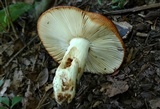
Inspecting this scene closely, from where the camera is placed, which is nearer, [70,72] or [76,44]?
[70,72]

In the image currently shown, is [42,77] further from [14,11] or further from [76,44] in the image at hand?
[14,11]

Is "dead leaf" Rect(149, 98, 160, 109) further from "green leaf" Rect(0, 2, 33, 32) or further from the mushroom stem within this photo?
"green leaf" Rect(0, 2, 33, 32)

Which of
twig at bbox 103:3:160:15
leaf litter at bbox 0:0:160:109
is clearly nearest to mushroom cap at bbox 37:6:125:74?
leaf litter at bbox 0:0:160:109

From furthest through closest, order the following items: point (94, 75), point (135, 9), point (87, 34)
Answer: point (135, 9)
point (94, 75)
point (87, 34)

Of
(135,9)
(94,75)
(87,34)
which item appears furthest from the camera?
(135,9)

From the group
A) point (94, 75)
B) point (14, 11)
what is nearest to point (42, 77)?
point (94, 75)

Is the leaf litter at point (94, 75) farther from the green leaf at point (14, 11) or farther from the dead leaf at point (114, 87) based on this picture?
the green leaf at point (14, 11)

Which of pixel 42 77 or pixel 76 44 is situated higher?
pixel 76 44

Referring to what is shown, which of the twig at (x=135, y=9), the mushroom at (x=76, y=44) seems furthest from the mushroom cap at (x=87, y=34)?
the twig at (x=135, y=9)

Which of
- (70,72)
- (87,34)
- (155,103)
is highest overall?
(87,34)
